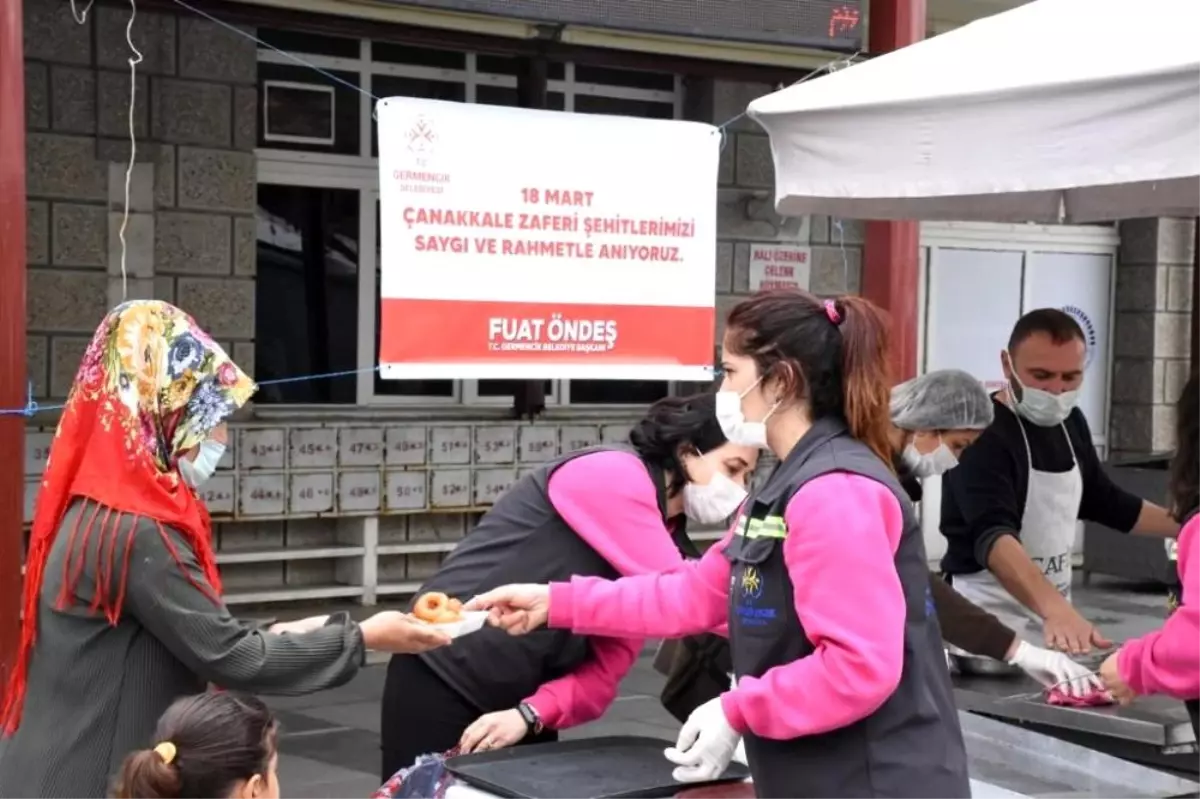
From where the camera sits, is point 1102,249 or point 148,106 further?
point 1102,249

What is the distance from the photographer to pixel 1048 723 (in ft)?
12.0

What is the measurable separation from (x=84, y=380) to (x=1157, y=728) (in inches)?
92.7

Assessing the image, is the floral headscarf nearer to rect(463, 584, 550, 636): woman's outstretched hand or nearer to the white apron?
rect(463, 584, 550, 636): woman's outstretched hand

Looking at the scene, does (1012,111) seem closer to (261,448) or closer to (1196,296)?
(261,448)

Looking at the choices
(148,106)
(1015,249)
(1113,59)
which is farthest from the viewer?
(1015,249)

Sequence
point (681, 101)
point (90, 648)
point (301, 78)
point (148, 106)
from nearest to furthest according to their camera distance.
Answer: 1. point (90, 648)
2. point (148, 106)
3. point (301, 78)
4. point (681, 101)

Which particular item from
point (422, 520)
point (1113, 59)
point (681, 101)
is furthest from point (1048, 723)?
point (681, 101)

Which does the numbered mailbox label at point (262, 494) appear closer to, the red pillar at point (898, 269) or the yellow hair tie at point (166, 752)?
the red pillar at point (898, 269)

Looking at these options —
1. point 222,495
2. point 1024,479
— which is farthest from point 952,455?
point 222,495

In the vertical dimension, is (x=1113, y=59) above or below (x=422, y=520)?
above

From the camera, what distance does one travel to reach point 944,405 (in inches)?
168

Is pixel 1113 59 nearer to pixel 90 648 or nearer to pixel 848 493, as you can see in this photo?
pixel 848 493

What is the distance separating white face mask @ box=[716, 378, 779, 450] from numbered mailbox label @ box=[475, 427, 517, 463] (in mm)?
6412

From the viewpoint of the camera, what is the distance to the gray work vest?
245cm
